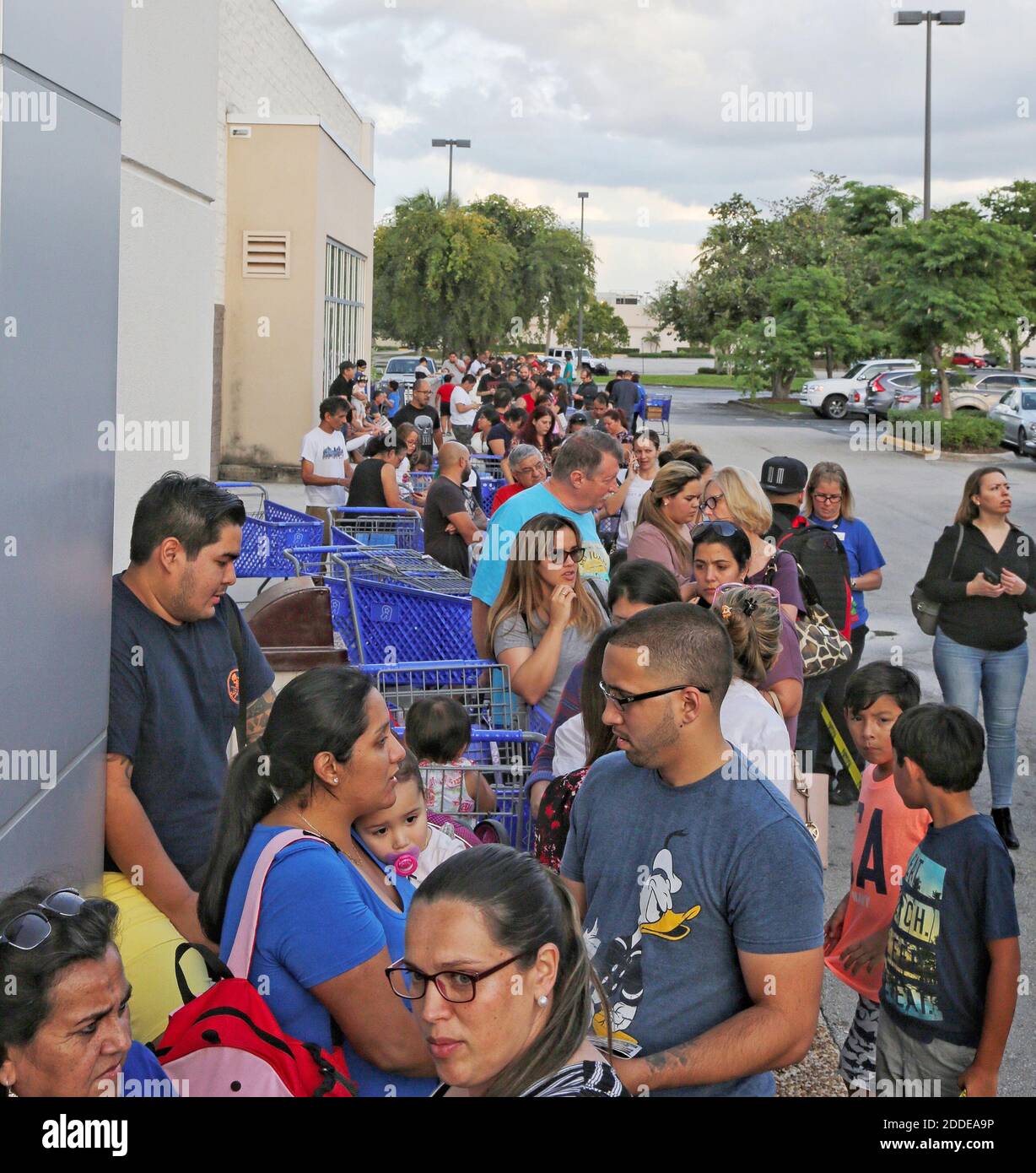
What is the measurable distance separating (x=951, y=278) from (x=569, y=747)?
33.7 meters

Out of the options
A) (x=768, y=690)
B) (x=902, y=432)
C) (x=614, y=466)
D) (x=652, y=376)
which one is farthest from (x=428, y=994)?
(x=652, y=376)

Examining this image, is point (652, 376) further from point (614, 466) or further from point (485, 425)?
point (614, 466)

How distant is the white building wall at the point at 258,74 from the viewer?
22.6 m

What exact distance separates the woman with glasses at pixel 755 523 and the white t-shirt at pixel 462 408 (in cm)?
1642

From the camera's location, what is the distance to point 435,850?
4125 mm

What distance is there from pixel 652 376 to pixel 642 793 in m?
85.0

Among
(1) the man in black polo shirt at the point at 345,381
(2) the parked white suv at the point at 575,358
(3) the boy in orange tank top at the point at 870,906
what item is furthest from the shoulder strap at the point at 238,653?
(2) the parked white suv at the point at 575,358

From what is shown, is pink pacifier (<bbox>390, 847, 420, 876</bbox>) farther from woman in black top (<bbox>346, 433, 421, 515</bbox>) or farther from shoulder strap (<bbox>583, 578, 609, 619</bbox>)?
woman in black top (<bbox>346, 433, 421, 515</bbox>)

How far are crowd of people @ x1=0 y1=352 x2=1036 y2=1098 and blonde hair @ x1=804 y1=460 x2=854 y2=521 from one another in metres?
1.84

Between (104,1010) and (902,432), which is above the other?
(902,432)

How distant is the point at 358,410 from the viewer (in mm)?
20406

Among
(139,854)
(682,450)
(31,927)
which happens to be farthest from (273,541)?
(31,927)

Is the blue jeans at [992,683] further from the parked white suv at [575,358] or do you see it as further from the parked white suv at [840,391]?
the parked white suv at [575,358]

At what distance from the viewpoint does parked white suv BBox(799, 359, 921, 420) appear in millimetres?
47406
